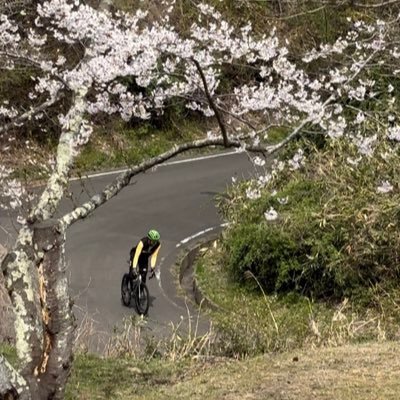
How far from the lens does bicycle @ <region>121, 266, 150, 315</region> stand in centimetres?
1162

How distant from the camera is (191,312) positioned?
39.6 ft

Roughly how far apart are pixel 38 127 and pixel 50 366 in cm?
1606

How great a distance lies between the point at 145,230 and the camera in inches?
599

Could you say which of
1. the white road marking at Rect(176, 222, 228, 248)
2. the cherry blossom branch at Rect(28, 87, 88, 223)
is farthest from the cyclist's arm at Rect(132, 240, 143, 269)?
the cherry blossom branch at Rect(28, 87, 88, 223)

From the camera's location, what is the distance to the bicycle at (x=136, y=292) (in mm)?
11625

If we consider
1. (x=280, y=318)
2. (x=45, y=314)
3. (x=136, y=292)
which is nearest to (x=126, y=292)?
(x=136, y=292)

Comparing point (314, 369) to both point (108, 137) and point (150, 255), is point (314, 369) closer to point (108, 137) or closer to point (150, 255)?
point (150, 255)

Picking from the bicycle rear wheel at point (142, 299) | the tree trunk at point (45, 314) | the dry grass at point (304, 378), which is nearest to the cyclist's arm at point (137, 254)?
the bicycle rear wheel at point (142, 299)

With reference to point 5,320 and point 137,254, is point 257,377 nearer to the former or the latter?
point 5,320

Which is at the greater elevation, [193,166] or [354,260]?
[193,166]

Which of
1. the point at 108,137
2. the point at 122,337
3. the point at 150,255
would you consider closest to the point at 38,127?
the point at 108,137

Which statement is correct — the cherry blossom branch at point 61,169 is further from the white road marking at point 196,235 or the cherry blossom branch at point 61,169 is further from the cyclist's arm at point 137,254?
the white road marking at point 196,235

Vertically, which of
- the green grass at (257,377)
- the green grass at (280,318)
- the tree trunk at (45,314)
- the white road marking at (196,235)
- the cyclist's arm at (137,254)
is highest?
the tree trunk at (45,314)

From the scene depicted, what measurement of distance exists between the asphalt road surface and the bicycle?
0.16m
